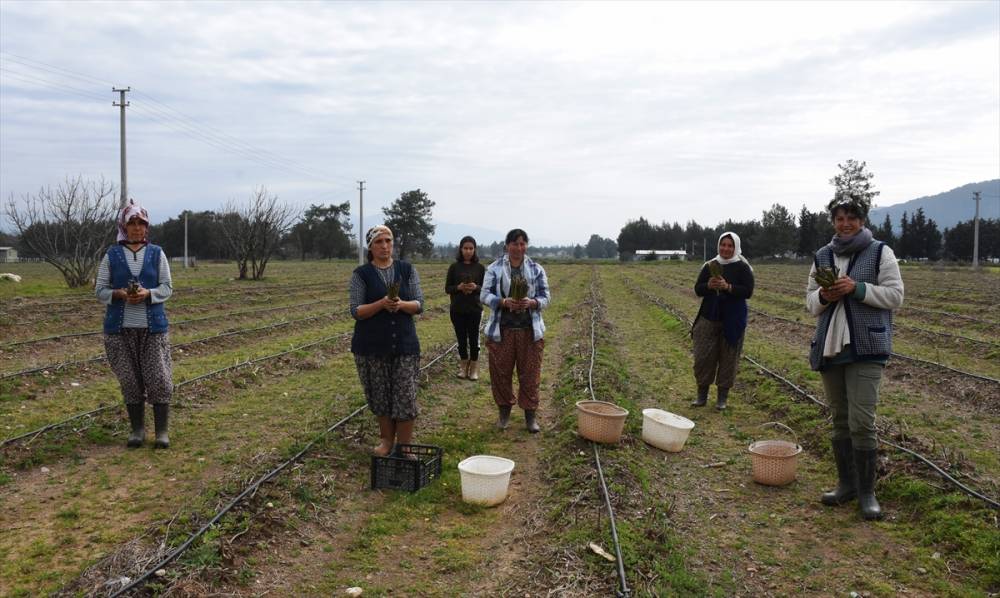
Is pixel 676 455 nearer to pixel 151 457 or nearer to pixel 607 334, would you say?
pixel 151 457

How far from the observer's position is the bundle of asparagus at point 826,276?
15.3 ft

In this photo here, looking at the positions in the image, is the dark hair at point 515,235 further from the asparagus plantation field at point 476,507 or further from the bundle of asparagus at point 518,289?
the asparagus plantation field at point 476,507

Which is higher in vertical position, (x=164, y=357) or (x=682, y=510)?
(x=164, y=357)

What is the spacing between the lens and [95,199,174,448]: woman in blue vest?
591 cm

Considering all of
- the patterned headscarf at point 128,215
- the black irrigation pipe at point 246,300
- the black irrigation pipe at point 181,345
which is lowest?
the black irrigation pipe at point 181,345

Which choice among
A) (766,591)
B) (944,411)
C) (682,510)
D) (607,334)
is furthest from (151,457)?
(607,334)

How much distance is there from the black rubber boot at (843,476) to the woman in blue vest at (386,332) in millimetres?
3144

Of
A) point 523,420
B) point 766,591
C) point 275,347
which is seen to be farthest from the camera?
point 275,347

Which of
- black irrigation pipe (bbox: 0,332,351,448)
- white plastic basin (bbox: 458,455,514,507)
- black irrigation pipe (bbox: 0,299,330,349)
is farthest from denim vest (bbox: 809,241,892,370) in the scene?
black irrigation pipe (bbox: 0,299,330,349)

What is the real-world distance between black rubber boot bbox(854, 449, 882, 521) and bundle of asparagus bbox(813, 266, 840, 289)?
115 centimetres

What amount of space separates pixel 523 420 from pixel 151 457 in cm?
353

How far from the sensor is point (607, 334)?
46.8 feet

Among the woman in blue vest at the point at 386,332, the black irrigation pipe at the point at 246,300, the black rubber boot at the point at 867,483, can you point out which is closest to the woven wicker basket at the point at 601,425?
the woman in blue vest at the point at 386,332

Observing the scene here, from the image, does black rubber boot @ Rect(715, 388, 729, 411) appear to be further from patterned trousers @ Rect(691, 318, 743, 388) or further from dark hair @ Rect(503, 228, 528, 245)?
dark hair @ Rect(503, 228, 528, 245)
